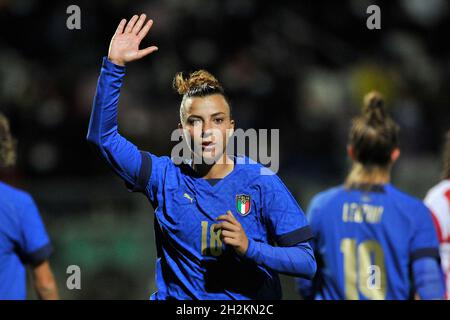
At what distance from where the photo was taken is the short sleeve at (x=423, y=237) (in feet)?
15.5

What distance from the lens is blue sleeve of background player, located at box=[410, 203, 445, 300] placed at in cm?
464

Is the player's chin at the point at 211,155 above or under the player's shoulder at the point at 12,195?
above

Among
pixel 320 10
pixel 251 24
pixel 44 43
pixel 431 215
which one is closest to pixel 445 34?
pixel 320 10

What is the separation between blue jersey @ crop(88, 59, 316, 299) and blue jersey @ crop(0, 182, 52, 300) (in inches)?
47.2

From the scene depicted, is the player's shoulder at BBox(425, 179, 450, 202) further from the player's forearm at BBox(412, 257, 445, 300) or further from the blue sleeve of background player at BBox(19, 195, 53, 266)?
the blue sleeve of background player at BBox(19, 195, 53, 266)

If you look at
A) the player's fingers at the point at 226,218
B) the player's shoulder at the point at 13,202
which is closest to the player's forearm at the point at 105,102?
the player's fingers at the point at 226,218

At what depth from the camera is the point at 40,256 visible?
4660 mm

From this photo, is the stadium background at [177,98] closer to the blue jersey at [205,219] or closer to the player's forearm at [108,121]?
the blue jersey at [205,219]

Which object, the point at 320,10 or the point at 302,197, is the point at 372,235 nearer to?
the point at 302,197

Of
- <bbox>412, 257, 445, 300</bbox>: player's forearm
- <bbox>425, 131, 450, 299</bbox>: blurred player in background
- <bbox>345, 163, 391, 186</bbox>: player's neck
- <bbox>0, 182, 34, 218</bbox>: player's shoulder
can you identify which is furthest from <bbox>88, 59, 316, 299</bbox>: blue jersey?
<bbox>425, 131, 450, 299</bbox>: blurred player in background

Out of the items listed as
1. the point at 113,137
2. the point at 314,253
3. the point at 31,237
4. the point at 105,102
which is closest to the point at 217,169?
the point at 113,137

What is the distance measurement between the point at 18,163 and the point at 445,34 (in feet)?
18.3

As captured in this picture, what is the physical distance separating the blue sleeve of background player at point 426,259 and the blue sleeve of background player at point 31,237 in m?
2.10

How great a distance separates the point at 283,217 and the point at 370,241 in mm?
1490
